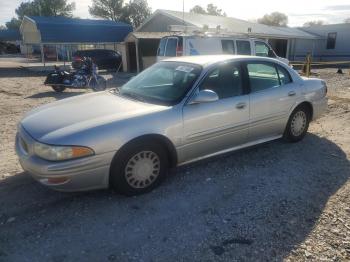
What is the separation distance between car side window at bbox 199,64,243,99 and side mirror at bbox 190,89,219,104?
22cm

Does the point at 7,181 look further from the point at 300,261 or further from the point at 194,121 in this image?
the point at 300,261

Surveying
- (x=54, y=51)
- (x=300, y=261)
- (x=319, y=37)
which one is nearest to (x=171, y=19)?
(x=319, y=37)

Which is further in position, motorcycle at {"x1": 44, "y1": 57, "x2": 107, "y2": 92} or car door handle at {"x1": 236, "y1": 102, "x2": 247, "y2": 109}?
motorcycle at {"x1": 44, "y1": 57, "x2": 107, "y2": 92}

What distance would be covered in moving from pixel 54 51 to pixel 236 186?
38.8 metres

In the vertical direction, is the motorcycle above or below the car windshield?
below

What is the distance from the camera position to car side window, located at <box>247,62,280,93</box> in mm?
4832

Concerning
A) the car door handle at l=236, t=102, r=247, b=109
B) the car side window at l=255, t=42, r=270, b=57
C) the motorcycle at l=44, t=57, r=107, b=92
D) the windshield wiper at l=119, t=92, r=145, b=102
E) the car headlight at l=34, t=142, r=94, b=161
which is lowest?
the motorcycle at l=44, t=57, r=107, b=92

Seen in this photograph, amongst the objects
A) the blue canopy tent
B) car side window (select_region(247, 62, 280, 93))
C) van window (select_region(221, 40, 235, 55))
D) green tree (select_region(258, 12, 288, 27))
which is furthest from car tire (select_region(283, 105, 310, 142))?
green tree (select_region(258, 12, 288, 27))

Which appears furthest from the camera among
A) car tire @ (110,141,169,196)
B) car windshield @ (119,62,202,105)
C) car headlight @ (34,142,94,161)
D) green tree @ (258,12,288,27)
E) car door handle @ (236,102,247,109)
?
green tree @ (258,12,288,27)

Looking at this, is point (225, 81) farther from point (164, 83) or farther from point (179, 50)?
point (179, 50)

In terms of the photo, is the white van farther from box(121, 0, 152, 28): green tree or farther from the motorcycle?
box(121, 0, 152, 28): green tree

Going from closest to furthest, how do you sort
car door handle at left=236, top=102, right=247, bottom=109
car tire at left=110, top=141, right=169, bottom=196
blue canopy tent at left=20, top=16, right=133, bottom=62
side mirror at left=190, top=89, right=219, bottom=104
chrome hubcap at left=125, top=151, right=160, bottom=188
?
car tire at left=110, top=141, right=169, bottom=196 → chrome hubcap at left=125, top=151, right=160, bottom=188 → side mirror at left=190, top=89, right=219, bottom=104 → car door handle at left=236, top=102, right=247, bottom=109 → blue canopy tent at left=20, top=16, right=133, bottom=62

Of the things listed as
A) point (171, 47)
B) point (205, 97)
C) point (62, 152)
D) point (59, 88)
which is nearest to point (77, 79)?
point (59, 88)

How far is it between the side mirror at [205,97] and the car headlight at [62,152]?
1.43 m
